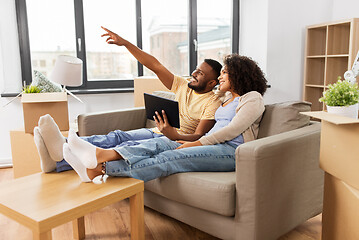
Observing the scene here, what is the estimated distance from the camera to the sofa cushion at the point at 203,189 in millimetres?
1557

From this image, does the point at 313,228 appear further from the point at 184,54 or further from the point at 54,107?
the point at 184,54

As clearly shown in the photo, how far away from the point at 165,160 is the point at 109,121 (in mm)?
972

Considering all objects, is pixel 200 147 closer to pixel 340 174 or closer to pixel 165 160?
pixel 165 160

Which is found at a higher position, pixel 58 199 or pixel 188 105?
pixel 188 105

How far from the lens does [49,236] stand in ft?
4.11

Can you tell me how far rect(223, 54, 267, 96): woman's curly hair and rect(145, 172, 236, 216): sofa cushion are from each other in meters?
0.54

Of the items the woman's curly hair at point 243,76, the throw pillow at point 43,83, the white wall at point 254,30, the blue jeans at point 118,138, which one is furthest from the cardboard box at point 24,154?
the white wall at point 254,30

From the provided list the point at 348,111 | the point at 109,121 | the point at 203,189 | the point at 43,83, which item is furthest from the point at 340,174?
the point at 43,83

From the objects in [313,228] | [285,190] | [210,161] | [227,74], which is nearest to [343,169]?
[285,190]

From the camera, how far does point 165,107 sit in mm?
1897

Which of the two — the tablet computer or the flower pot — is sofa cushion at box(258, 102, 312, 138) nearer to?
the tablet computer

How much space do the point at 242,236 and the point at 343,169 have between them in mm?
541

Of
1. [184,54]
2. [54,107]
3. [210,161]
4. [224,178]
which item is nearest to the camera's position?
[224,178]

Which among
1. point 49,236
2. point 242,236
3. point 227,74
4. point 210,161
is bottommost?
point 242,236
